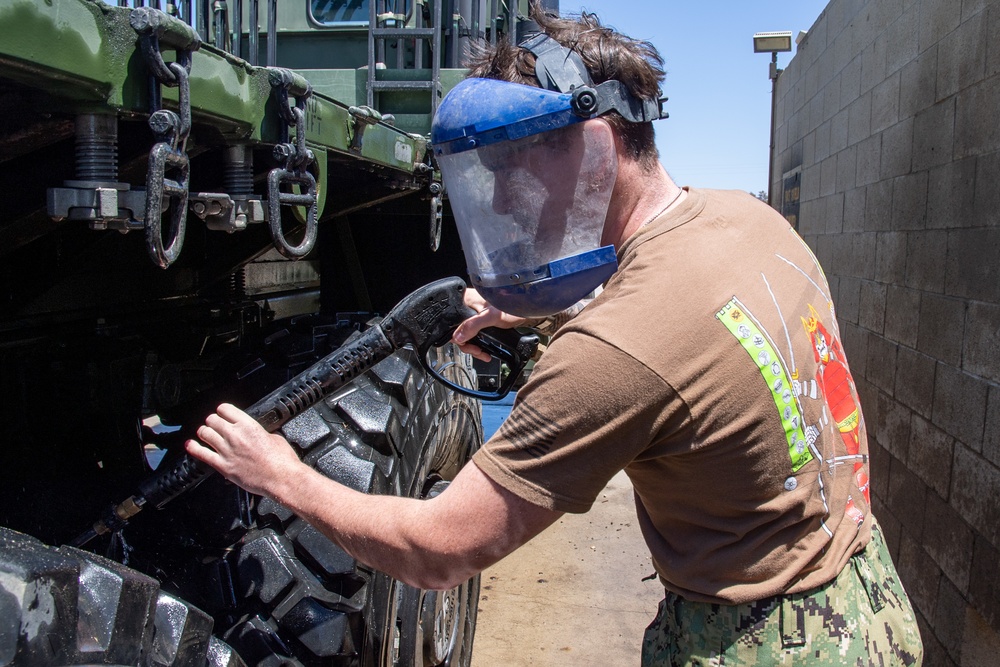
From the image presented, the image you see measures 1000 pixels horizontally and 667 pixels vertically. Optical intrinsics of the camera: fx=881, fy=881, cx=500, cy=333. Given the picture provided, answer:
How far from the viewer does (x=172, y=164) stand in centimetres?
141

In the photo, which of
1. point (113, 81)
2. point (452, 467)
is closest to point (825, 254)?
point (452, 467)

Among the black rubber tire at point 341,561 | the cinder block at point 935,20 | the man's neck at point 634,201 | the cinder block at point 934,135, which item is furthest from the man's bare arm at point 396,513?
the cinder block at point 935,20

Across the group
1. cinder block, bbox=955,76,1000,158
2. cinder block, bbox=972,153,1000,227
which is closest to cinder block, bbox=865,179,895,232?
cinder block, bbox=955,76,1000,158

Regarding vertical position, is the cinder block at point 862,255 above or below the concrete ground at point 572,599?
above

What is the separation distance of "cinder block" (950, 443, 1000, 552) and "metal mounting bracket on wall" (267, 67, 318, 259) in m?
2.30

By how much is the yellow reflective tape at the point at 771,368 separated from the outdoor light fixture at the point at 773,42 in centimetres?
951

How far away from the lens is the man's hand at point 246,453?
166 cm

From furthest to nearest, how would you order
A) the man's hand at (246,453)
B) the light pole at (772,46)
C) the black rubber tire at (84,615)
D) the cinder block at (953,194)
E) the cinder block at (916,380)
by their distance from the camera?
the light pole at (772,46)
the cinder block at (916,380)
the cinder block at (953,194)
the man's hand at (246,453)
the black rubber tire at (84,615)

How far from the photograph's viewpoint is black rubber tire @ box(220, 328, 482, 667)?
6.28 ft

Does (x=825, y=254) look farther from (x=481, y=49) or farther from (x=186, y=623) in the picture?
(x=186, y=623)

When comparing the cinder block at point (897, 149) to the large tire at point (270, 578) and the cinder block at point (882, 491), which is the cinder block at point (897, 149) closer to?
the cinder block at point (882, 491)

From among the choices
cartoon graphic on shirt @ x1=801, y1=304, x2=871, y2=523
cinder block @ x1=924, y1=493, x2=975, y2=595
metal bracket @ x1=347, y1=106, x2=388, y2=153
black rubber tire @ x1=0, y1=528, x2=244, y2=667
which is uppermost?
metal bracket @ x1=347, y1=106, x2=388, y2=153

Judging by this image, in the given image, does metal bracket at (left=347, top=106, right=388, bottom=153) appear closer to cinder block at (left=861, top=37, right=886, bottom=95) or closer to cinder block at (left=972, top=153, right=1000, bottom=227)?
cinder block at (left=972, top=153, right=1000, bottom=227)

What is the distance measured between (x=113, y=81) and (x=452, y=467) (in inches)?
76.8
